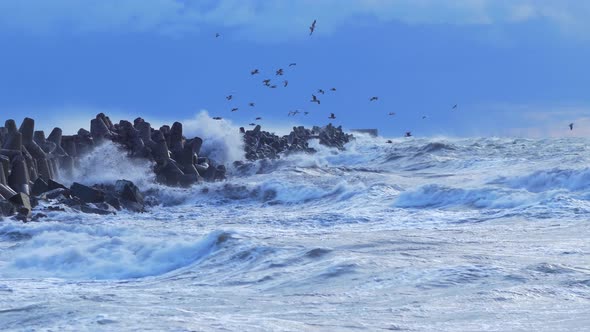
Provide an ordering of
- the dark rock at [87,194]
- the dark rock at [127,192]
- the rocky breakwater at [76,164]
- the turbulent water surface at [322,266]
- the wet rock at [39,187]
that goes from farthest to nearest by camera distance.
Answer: the dark rock at [127,192]
the wet rock at [39,187]
the dark rock at [87,194]
the rocky breakwater at [76,164]
the turbulent water surface at [322,266]

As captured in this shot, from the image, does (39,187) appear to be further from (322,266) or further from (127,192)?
(322,266)

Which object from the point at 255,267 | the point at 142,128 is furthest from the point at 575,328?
the point at 142,128

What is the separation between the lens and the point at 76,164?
25.3m

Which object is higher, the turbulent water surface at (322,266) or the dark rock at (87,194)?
the dark rock at (87,194)

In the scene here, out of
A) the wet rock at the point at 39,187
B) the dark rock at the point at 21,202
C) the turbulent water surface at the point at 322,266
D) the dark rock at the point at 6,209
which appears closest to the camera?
the turbulent water surface at the point at 322,266

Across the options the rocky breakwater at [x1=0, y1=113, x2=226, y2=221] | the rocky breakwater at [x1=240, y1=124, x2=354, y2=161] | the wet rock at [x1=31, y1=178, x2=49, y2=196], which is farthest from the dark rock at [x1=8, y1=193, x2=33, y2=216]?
the rocky breakwater at [x1=240, y1=124, x2=354, y2=161]

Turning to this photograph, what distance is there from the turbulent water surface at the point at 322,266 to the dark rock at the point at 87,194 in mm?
1101

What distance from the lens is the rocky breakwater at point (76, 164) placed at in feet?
57.7

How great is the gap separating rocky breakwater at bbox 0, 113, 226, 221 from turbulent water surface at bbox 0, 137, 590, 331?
0.74 meters

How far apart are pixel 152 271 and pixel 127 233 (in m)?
2.52

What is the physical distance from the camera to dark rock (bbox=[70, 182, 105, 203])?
18.2 m

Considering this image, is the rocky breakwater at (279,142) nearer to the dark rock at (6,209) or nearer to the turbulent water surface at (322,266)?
the turbulent water surface at (322,266)

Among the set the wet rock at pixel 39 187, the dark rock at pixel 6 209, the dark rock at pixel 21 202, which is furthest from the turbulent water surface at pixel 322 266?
the wet rock at pixel 39 187

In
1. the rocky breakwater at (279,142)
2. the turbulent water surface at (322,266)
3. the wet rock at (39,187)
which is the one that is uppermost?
the rocky breakwater at (279,142)
